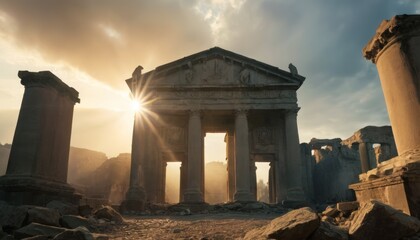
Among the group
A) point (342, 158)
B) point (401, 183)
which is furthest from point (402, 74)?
point (342, 158)

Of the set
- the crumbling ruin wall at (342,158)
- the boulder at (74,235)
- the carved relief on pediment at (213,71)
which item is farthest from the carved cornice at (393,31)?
the crumbling ruin wall at (342,158)

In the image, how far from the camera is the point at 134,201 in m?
16.6

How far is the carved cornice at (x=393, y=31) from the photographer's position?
17.2ft

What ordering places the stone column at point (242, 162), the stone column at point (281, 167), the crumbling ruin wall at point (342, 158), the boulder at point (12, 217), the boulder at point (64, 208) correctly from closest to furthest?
1. the boulder at point (12, 217)
2. the boulder at point (64, 208)
3. the stone column at point (242, 162)
4. the stone column at point (281, 167)
5. the crumbling ruin wall at point (342, 158)

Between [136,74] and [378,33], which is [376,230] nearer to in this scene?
[378,33]

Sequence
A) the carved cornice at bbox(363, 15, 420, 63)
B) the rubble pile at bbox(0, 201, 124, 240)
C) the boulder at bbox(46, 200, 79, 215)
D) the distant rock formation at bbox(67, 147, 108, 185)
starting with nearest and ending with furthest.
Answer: the rubble pile at bbox(0, 201, 124, 240) → the carved cornice at bbox(363, 15, 420, 63) → the boulder at bbox(46, 200, 79, 215) → the distant rock formation at bbox(67, 147, 108, 185)

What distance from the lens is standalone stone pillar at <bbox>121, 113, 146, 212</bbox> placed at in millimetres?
16516

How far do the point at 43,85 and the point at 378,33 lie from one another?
967cm

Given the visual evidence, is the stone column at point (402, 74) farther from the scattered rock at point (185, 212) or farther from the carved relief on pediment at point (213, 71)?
the carved relief on pediment at point (213, 71)

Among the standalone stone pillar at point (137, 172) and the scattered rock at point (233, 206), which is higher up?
the standalone stone pillar at point (137, 172)

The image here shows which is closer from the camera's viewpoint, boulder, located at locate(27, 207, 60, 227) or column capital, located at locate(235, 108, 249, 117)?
boulder, located at locate(27, 207, 60, 227)

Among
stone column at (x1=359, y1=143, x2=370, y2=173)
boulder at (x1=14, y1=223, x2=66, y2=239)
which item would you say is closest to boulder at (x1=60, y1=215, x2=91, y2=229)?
boulder at (x1=14, y1=223, x2=66, y2=239)

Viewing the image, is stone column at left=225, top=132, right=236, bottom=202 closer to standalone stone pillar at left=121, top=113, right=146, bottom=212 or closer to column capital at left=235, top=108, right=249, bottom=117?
column capital at left=235, top=108, right=249, bottom=117

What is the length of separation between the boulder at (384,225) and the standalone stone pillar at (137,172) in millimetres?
13693
